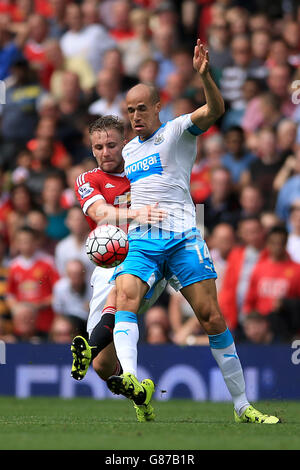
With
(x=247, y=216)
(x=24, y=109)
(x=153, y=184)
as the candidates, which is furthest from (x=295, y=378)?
(x=24, y=109)

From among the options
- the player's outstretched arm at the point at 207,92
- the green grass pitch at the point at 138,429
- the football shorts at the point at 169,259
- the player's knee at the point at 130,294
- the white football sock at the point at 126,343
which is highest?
the player's outstretched arm at the point at 207,92

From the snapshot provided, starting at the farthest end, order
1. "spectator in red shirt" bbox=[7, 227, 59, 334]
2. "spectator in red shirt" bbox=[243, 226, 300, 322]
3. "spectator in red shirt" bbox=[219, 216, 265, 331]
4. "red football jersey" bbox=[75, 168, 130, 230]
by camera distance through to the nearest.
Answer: "spectator in red shirt" bbox=[7, 227, 59, 334] < "spectator in red shirt" bbox=[219, 216, 265, 331] < "spectator in red shirt" bbox=[243, 226, 300, 322] < "red football jersey" bbox=[75, 168, 130, 230]

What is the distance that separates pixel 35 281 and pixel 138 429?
19.7ft

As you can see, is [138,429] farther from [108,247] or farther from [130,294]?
[108,247]

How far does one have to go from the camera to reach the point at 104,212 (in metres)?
7.38

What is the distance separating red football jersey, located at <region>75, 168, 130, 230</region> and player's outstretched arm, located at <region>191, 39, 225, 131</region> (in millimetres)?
1028

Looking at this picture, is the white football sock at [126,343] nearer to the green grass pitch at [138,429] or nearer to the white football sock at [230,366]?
the green grass pitch at [138,429]

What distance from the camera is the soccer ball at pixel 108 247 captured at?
7.23 meters

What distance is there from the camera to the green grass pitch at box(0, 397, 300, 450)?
5684 mm

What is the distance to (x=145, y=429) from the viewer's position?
656 cm

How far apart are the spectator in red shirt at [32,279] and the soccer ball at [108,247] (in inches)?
191

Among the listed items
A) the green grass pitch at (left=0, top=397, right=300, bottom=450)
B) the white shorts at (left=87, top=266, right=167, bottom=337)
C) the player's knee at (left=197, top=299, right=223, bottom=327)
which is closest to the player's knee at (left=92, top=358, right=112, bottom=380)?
the white shorts at (left=87, top=266, right=167, bottom=337)

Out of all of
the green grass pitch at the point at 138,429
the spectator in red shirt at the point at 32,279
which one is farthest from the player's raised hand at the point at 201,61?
the spectator in red shirt at the point at 32,279

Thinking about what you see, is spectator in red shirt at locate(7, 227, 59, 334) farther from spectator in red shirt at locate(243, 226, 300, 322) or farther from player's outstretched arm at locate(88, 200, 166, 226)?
player's outstretched arm at locate(88, 200, 166, 226)
